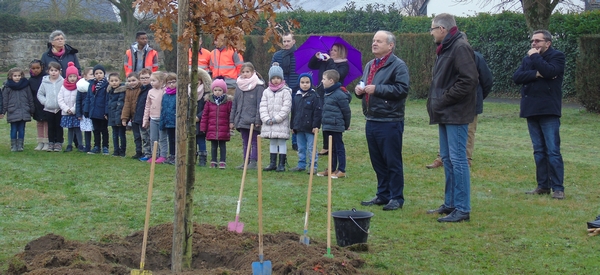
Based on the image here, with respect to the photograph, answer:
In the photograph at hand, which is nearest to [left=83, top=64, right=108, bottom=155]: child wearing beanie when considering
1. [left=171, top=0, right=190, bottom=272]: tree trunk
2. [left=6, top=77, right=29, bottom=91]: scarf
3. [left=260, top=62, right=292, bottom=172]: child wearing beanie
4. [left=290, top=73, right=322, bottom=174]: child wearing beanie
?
[left=6, top=77, right=29, bottom=91]: scarf

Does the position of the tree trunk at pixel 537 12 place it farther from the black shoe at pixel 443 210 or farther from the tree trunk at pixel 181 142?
the tree trunk at pixel 181 142

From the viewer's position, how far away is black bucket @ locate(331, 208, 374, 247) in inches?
256

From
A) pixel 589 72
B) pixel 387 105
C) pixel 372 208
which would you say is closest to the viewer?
pixel 387 105

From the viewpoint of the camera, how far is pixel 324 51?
40.5ft

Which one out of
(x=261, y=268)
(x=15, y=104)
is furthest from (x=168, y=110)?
(x=261, y=268)

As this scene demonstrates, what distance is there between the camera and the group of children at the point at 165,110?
36.6ft

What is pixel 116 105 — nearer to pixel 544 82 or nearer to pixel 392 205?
pixel 392 205

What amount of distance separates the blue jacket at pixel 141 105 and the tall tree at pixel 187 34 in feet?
23.4

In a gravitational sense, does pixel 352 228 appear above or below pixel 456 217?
above

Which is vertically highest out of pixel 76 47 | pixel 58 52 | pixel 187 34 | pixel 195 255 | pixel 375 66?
pixel 76 47

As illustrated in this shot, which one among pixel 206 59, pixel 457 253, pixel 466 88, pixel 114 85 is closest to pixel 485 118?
pixel 206 59

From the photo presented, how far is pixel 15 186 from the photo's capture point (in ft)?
31.6

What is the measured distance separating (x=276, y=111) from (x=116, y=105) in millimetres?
3172

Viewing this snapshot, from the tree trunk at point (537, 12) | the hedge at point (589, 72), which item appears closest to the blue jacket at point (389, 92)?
the hedge at point (589, 72)
